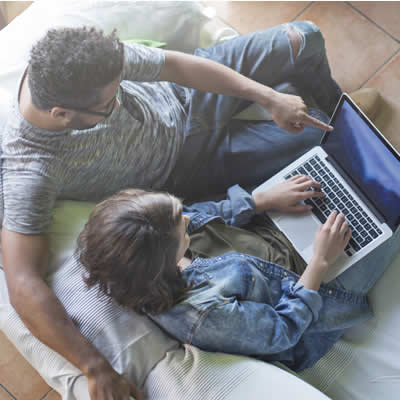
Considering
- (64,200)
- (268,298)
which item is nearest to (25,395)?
(64,200)

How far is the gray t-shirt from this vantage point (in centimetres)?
95

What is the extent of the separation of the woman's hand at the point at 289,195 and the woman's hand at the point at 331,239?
87 millimetres

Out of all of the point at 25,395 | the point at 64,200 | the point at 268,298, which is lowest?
the point at 25,395

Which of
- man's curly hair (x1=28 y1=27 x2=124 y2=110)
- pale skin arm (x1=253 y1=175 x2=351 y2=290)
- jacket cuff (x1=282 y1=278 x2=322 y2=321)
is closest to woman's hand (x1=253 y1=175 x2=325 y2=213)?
pale skin arm (x1=253 y1=175 x2=351 y2=290)

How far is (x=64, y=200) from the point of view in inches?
42.5

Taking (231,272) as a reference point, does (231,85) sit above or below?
above

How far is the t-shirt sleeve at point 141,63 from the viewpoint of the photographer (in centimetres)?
112

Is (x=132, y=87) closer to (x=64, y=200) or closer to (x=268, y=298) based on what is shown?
(x=64, y=200)

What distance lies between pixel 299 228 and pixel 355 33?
3.44ft

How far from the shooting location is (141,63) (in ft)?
3.70

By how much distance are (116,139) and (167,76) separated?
0.25 meters

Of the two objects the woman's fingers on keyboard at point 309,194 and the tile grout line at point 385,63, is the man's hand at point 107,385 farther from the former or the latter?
the tile grout line at point 385,63

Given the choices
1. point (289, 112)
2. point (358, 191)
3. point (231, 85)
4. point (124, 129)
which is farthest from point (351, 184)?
point (124, 129)

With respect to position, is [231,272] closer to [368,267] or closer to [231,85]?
[368,267]
